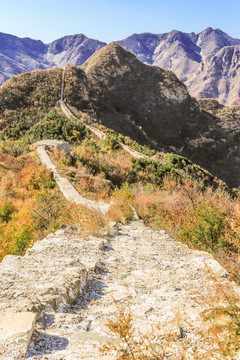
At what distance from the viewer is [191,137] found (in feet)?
180

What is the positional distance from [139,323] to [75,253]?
214 cm

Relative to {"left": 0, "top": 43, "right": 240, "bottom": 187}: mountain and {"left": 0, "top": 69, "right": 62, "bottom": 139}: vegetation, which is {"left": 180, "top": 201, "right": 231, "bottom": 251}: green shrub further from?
{"left": 0, "top": 43, "right": 240, "bottom": 187}: mountain

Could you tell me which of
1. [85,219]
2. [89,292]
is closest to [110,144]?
[85,219]

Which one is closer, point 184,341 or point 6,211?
point 184,341

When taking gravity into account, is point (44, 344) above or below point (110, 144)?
above

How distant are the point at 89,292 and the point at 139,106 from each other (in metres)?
58.2

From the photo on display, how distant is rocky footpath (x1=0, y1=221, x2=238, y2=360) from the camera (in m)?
1.94

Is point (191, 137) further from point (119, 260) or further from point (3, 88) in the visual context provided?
point (119, 260)

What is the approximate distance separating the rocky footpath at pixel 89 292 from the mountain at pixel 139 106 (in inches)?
1286

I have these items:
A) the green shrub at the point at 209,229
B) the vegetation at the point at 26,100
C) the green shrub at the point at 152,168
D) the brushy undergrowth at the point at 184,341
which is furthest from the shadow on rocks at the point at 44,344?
the vegetation at the point at 26,100

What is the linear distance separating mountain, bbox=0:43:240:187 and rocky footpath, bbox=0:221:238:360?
3267 centimetres

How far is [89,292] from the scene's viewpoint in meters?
3.12

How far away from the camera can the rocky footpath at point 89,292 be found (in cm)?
194

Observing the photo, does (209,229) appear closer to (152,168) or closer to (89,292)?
(89,292)
